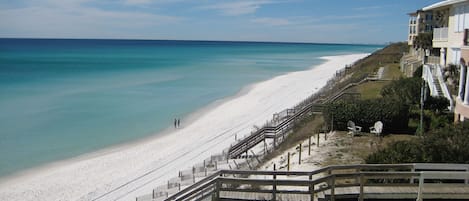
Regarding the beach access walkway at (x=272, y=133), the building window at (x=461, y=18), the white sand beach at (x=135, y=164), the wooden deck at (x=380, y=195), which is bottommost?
the white sand beach at (x=135, y=164)

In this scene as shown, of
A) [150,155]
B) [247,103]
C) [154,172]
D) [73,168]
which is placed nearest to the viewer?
[154,172]

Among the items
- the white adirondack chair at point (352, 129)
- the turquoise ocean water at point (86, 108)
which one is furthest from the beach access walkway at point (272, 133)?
the turquoise ocean water at point (86, 108)

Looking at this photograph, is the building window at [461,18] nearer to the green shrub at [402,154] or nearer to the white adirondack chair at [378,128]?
the white adirondack chair at [378,128]

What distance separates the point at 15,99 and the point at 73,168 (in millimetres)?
27870

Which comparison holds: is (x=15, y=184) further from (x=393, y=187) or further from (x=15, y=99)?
(x=15, y=99)

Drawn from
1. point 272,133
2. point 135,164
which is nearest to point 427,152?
point 272,133

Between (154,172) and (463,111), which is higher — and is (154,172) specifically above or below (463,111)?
below

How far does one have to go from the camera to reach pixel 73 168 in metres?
21.2

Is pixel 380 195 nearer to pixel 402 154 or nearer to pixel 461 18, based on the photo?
pixel 402 154

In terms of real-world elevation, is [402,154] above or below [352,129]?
above

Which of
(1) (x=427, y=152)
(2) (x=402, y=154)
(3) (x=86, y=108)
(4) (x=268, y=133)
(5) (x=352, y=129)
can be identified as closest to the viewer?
(1) (x=427, y=152)

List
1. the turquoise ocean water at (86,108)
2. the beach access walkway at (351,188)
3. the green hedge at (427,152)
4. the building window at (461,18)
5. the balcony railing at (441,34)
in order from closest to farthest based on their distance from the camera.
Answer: the beach access walkway at (351,188), the green hedge at (427,152), the building window at (461,18), the turquoise ocean water at (86,108), the balcony railing at (441,34)

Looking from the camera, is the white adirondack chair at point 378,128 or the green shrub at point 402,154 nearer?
the green shrub at point 402,154

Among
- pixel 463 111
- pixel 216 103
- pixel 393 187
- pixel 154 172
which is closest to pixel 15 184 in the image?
pixel 154 172
